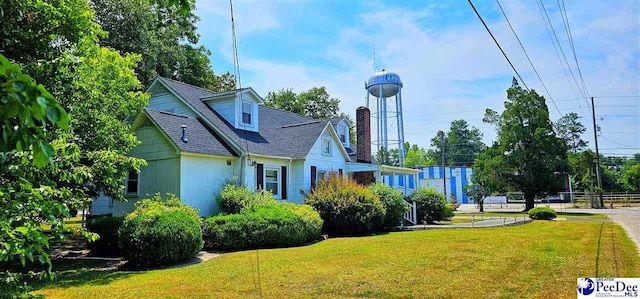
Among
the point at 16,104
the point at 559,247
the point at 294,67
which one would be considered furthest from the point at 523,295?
the point at 294,67

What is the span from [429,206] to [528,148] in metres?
16.3

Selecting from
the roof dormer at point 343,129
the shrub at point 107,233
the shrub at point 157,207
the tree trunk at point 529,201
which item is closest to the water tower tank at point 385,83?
the roof dormer at point 343,129

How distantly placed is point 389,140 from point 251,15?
36.0m

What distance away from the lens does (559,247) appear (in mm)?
12109

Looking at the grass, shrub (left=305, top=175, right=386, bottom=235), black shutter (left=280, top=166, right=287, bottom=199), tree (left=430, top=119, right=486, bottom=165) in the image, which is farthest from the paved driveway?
tree (left=430, top=119, right=486, bottom=165)

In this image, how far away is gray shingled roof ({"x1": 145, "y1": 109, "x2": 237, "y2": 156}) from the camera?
1610 cm

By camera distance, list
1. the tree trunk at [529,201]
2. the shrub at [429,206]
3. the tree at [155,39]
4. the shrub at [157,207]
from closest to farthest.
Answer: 1. the shrub at [157,207]
2. the shrub at [429,206]
3. the tree at [155,39]
4. the tree trunk at [529,201]

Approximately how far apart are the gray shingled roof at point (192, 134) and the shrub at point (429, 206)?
1073 cm

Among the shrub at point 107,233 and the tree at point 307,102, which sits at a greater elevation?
the tree at point 307,102

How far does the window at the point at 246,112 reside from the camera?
21.4m

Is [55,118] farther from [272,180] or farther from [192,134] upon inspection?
[272,180]

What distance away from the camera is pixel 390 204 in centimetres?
1997

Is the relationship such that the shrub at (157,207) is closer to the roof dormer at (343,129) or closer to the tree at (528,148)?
the roof dormer at (343,129)

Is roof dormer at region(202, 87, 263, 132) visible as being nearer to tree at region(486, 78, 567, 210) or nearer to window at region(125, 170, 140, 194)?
window at region(125, 170, 140, 194)
